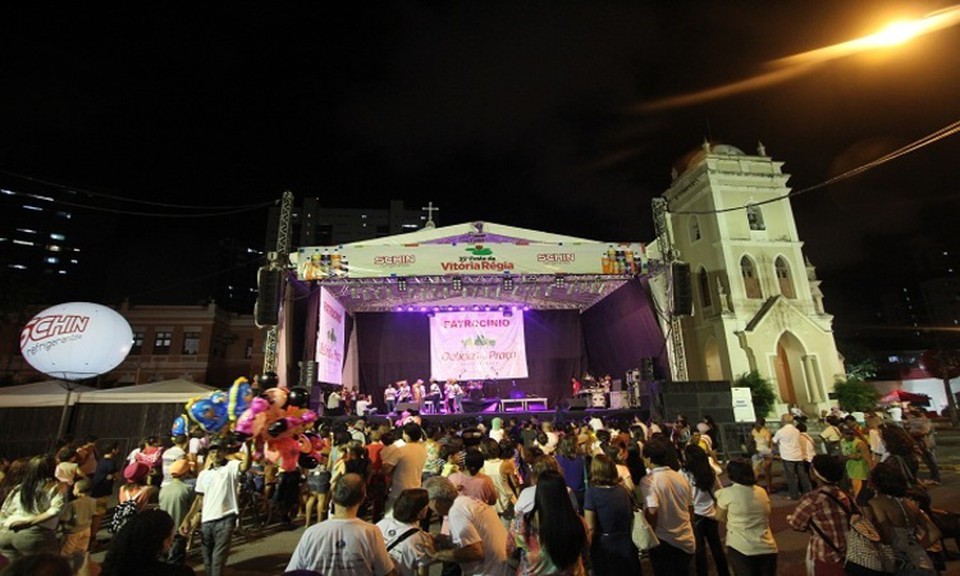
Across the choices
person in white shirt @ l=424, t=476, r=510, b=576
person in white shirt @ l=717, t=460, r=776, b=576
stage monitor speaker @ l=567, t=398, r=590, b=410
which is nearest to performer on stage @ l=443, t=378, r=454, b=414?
stage monitor speaker @ l=567, t=398, r=590, b=410

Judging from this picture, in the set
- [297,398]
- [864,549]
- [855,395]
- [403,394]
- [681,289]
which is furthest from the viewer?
[855,395]

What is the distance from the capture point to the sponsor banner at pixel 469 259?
45.1 feet

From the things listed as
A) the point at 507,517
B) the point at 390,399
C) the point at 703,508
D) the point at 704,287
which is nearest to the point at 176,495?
the point at 507,517

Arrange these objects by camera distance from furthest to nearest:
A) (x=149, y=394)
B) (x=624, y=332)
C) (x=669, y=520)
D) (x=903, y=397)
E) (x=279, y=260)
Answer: (x=903, y=397), (x=624, y=332), (x=149, y=394), (x=279, y=260), (x=669, y=520)

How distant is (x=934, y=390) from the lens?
26.2 meters

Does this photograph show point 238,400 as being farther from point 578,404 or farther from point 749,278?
point 749,278

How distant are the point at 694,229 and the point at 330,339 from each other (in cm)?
1927

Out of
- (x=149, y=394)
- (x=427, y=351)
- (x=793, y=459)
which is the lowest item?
(x=793, y=459)

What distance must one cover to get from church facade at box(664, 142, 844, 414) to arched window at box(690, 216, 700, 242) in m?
0.05

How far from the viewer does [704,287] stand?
75.7ft

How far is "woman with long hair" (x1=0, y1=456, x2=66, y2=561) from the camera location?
347cm

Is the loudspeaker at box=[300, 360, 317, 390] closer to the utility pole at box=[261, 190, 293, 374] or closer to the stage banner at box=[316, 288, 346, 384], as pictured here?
the stage banner at box=[316, 288, 346, 384]

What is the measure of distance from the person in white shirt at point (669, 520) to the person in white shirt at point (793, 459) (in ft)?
18.5

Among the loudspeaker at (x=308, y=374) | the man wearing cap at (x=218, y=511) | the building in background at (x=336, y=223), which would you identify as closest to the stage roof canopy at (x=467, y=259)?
the loudspeaker at (x=308, y=374)
